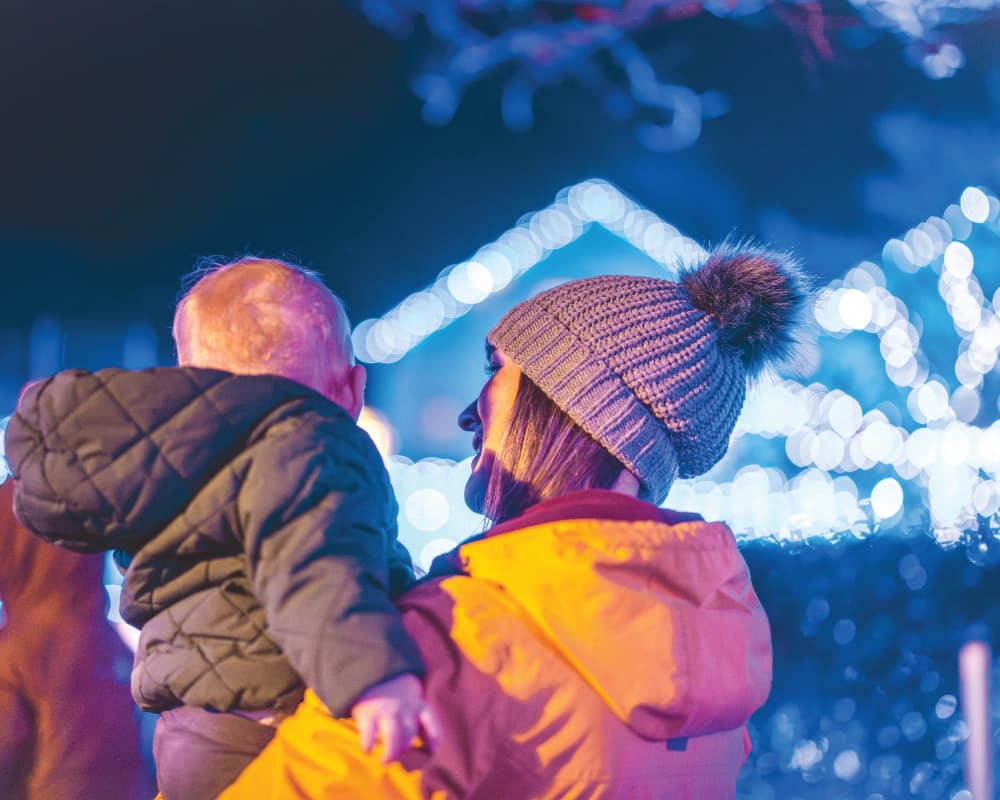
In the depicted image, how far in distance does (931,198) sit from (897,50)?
0.66 m

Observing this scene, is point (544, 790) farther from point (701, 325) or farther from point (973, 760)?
point (973, 760)

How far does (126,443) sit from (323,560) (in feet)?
0.66

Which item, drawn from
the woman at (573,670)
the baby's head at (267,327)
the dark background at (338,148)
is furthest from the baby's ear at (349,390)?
the dark background at (338,148)

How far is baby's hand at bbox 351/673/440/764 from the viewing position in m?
0.73

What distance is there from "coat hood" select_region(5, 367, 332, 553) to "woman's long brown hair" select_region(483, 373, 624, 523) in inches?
11.7

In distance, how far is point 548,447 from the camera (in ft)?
3.54

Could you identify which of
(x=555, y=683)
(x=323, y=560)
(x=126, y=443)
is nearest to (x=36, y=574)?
(x=126, y=443)

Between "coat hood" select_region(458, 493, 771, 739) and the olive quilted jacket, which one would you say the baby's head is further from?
"coat hood" select_region(458, 493, 771, 739)

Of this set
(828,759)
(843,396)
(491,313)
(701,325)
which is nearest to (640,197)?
(491,313)

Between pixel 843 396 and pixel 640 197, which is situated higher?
pixel 640 197

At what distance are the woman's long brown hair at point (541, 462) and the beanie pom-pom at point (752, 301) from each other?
0.26m

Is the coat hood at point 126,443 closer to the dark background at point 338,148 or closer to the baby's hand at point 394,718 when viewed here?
the baby's hand at point 394,718

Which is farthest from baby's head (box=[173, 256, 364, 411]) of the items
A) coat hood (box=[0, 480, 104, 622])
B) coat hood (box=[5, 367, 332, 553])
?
coat hood (box=[0, 480, 104, 622])

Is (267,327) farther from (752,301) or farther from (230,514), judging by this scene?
(752,301)
